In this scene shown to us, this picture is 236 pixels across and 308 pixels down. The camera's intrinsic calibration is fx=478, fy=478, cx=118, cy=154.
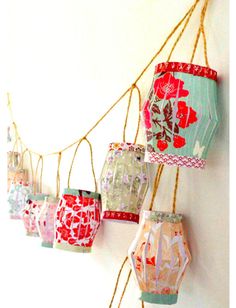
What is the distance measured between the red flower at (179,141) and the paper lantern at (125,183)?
191 millimetres

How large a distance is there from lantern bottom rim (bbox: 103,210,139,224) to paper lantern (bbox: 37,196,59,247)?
355 millimetres

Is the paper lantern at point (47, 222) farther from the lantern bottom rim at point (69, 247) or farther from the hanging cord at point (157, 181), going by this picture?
the hanging cord at point (157, 181)

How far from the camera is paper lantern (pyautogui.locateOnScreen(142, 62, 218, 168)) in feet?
2.29

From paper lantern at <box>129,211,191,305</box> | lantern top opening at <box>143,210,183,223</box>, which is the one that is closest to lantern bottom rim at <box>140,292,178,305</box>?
paper lantern at <box>129,211,191,305</box>

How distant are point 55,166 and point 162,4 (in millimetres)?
664

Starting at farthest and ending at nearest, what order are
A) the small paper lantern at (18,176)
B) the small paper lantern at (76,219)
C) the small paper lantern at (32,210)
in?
the small paper lantern at (18,176)
the small paper lantern at (32,210)
the small paper lantern at (76,219)

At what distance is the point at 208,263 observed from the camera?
30.0 inches

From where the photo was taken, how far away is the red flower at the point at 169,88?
0.70m

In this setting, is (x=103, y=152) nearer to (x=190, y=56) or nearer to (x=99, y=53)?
(x=99, y=53)

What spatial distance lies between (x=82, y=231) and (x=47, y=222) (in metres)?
0.20

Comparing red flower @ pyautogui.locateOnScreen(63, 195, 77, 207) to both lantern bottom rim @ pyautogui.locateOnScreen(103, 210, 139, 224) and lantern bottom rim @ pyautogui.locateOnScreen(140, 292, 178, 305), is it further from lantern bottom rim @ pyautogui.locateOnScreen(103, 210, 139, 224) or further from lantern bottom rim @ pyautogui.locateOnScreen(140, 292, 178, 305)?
lantern bottom rim @ pyautogui.locateOnScreen(140, 292, 178, 305)

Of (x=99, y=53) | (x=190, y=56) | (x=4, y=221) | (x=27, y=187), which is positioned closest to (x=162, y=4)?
(x=190, y=56)

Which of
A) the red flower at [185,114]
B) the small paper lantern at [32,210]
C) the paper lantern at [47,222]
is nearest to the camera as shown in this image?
the red flower at [185,114]

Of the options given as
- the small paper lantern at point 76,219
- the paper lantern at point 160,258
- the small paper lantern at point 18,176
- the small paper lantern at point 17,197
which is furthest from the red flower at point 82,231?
the small paper lantern at point 18,176
